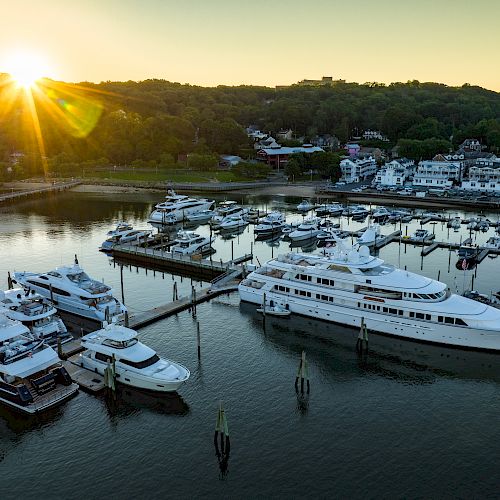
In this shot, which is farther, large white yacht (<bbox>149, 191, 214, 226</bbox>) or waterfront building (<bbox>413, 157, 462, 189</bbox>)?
waterfront building (<bbox>413, 157, 462, 189</bbox>)

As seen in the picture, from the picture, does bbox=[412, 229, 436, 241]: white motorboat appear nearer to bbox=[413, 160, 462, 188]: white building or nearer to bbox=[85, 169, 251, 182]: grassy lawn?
bbox=[413, 160, 462, 188]: white building

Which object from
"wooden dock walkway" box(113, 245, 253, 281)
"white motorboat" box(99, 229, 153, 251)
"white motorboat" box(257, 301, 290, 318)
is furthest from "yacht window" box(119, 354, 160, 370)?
"white motorboat" box(99, 229, 153, 251)

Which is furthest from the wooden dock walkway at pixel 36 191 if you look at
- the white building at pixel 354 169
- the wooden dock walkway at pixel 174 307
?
the wooden dock walkway at pixel 174 307

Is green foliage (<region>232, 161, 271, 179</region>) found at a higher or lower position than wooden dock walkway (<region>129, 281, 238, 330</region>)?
higher

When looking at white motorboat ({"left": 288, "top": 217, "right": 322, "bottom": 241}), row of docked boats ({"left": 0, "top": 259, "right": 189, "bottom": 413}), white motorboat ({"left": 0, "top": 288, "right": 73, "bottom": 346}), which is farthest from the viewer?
white motorboat ({"left": 288, "top": 217, "right": 322, "bottom": 241})

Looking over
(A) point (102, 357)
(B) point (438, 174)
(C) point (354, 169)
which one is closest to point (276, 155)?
(C) point (354, 169)

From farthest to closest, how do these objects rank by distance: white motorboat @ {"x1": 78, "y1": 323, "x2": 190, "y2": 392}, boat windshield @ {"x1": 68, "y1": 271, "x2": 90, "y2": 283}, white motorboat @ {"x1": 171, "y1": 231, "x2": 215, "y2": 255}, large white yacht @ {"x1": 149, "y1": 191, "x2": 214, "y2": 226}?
Answer: 1. large white yacht @ {"x1": 149, "y1": 191, "x2": 214, "y2": 226}
2. white motorboat @ {"x1": 171, "y1": 231, "x2": 215, "y2": 255}
3. boat windshield @ {"x1": 68, "y1": 271, "x2": 90, "y2": 283}
4. white motorboat @ {"x1": 78, "y1": 323, "x2": 190, "y2": 392}

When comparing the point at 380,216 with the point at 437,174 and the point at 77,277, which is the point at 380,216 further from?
the point at 77,277

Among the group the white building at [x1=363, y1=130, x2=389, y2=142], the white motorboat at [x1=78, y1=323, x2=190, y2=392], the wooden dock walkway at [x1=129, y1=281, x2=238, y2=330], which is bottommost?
the wooden dock walkway at [x1=129, y1=281, x2=238, y2=330]

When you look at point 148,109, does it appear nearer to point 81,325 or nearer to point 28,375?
point 81,325
